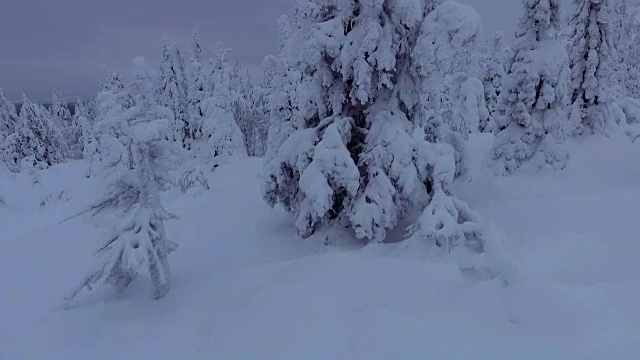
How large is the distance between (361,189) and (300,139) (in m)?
1.84

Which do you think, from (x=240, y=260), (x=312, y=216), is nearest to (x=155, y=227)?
(x=240, y=260)

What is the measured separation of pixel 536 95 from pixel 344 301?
1226cm

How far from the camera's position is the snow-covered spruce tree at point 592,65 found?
18.2 metres

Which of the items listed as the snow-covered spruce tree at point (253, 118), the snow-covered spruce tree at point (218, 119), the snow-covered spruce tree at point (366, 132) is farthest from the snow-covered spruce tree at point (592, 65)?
the snow-covered spruce tree at point (253, 118)

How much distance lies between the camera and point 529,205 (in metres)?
11.9

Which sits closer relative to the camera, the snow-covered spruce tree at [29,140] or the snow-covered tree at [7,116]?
the snow-covered spruce tree at [29,140]

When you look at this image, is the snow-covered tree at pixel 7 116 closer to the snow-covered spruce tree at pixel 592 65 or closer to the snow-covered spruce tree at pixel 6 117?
the snow-covered spruce tree at pixel 6 117

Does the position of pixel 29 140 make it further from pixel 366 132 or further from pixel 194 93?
pixel 366 132

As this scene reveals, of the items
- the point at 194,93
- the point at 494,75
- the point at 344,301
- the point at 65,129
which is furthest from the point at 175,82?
the point at 65,129

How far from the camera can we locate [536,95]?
594 inches

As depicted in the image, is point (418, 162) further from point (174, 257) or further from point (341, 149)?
point (174, 257)

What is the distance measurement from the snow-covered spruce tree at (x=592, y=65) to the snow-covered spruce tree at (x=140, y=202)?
17990 mm

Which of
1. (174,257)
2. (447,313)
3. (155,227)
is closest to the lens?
(447,313)

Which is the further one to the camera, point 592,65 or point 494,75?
point 494,75
